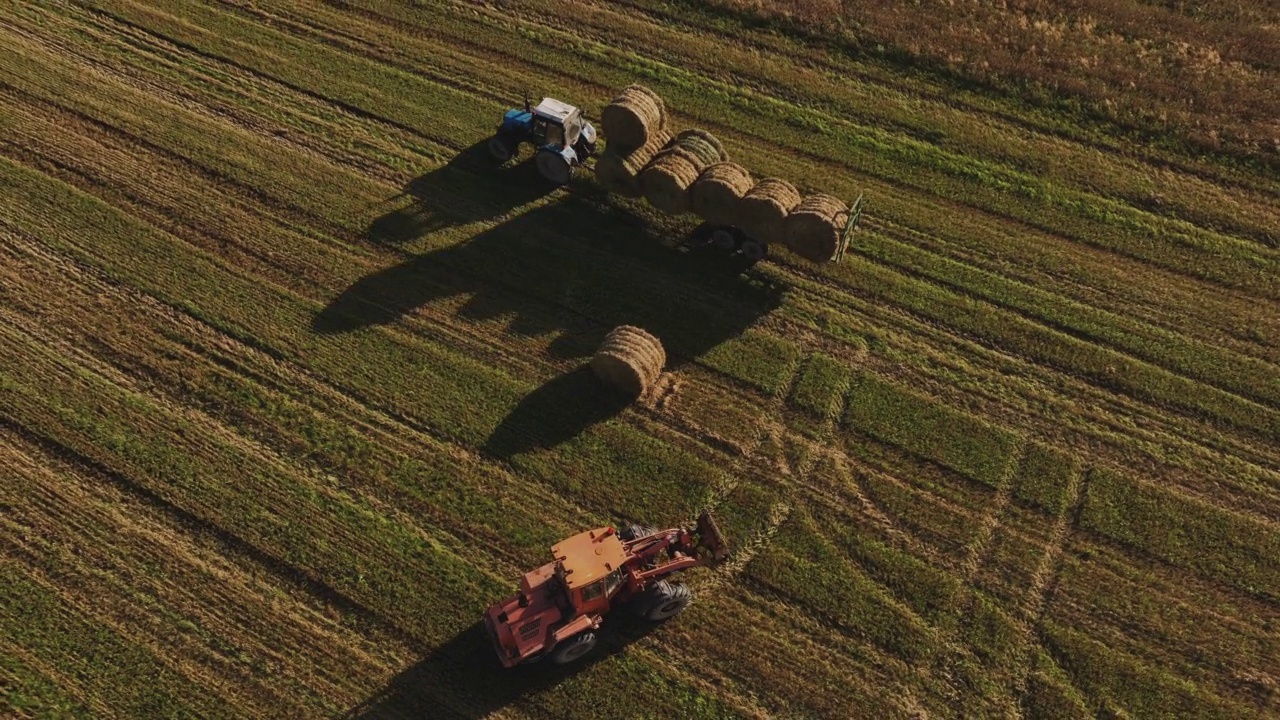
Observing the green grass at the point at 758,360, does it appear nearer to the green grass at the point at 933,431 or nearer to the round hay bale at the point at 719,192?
the green grass at the point at 933,431

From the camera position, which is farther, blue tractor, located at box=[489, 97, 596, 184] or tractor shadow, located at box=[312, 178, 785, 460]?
blue tractor, located at box=[489, 97, 596, 184]

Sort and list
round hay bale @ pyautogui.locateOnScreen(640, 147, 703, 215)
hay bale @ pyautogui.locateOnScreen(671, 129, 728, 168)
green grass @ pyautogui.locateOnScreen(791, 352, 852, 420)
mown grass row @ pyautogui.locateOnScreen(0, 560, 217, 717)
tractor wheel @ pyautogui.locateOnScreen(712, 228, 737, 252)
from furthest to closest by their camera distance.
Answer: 1. hay bale @ pyautogui.locateOnScreen(671, 129, 728, 168)
2. tractor wheel @ pyautogui.locateOnScreen(712, 228, 737, 252)
3. round hay bale @ pyautogui.locateOnScreen(640, 147, 703, 215)
4. green grass @ pyautogui.locateOnScreen(791, 352, 852, 420)
5. mown grass row @ pyautogui.locateOnScreen(0, 560, 217, 717)

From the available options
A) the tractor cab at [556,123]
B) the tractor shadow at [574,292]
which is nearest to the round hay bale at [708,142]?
the tractor shadow at [574,292]

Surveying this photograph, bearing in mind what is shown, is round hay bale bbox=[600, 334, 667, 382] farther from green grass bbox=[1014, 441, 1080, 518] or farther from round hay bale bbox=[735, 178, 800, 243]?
green grass bbox=[1014, 441, 1080, 518]

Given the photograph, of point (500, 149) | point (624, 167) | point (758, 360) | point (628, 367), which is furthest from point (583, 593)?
point (500, 149)

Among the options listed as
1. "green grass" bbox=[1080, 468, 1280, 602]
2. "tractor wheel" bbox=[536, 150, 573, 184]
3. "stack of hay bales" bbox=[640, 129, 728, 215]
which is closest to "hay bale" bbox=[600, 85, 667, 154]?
"stack of hay bales" bbox=[640, 129, 728, 215]

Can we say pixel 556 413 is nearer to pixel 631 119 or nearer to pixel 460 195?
pixel 460 195

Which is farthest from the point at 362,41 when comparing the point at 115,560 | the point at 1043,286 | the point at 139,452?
the point at 1043,286

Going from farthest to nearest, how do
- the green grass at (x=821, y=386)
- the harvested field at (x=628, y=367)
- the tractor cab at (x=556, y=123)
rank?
the tractor cab at (x=556, y=123) → the green grass at (x=821, y=386) → the harvested field at (x=628, y=367)
